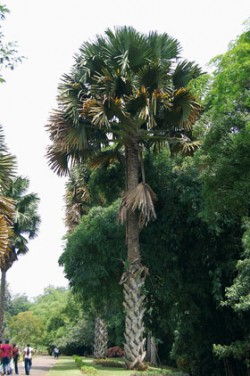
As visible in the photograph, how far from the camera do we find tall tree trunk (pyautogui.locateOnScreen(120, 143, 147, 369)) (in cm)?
1535

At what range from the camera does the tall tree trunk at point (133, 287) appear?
1535cm

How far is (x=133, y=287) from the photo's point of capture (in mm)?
15977

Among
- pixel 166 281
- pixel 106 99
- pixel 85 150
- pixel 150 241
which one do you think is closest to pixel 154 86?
pixel 106 99

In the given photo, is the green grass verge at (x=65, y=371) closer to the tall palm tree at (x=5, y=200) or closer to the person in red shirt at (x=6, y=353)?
the person in red shirt at (x=6, y=353)

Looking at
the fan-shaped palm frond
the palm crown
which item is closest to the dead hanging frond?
the palm crown

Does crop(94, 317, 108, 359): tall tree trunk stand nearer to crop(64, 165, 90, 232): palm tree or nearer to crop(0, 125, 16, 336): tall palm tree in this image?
crop(64, 165, 90, 232): palm tree

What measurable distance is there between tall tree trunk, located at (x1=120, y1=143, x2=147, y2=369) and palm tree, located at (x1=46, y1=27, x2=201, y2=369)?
31 millimetres

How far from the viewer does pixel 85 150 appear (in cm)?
1789

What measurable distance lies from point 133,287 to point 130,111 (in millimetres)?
5897

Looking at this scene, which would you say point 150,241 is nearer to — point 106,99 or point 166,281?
point 166,281

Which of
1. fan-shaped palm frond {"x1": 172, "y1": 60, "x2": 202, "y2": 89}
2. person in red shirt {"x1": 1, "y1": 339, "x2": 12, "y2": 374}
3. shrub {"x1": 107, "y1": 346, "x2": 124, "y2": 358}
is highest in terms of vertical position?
fan-shaped palm frond {"x1": 172, "y1": 60, "x2": 202, "y2": 89}

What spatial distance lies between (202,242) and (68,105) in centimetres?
689

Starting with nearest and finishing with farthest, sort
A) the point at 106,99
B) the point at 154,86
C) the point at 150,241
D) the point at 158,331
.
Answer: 1. the point at 106,99
2. the point at 154,86
3. the point at 150,241
4. the point at 158,331

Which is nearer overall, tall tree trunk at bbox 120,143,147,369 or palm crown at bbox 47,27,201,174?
tall tree trunk at bbox 120,143,147,369
